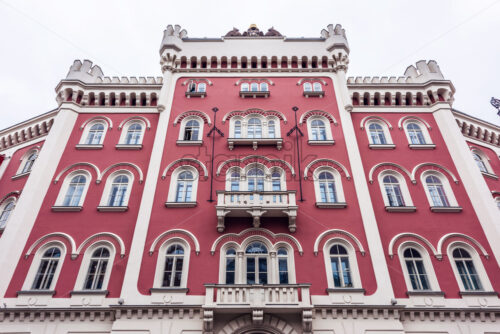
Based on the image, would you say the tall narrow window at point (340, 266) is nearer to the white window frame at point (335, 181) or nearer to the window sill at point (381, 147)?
the white window frame at point (335, 181)

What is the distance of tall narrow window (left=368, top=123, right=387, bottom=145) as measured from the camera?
71.3 ft

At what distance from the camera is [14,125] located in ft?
82.9

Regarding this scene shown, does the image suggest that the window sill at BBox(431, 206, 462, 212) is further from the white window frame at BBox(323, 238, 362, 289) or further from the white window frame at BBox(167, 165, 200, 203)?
the white window frame at BBox(167, 165, 200, 203)

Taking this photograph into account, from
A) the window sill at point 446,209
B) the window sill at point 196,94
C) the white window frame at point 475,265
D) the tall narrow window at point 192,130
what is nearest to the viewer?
the white window frame at point 475,265

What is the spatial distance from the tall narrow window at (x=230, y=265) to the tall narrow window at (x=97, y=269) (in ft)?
19.3

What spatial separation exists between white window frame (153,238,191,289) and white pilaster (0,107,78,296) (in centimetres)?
687

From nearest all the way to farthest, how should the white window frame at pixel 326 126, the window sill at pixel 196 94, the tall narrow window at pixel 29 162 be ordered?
the white window frame at pixel 326 126 → the tall narrow window at pixel 29 162 → the window sill at pixel 196 94

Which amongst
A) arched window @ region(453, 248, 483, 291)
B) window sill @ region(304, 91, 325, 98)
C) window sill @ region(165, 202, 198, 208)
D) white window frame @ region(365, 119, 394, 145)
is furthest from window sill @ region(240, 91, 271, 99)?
arched window @ region(453, 248, 483, 291)

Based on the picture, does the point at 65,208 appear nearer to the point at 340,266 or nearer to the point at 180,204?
the point at 180,204

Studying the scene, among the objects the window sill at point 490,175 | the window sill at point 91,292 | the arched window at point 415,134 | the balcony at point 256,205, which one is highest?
the arched window at point 415,134

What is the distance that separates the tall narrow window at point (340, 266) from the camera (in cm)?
1580

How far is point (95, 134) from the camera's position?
22297mm

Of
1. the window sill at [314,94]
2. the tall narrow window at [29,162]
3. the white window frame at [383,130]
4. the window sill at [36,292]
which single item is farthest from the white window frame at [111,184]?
the white window frame at [383,130]

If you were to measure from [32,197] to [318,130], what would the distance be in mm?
16817
